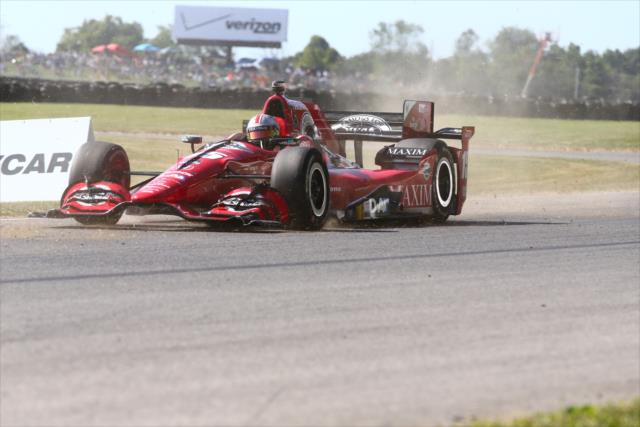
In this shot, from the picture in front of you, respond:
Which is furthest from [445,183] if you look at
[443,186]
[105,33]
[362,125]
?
[105,33]

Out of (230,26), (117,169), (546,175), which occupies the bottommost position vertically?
(546,175)

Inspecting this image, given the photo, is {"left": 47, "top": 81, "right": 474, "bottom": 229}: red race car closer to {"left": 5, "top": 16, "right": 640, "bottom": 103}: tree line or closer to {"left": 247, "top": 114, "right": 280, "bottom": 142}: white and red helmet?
{"left": 247, "top": 114, "right": 280, "bottom": 142}: white and red helmet

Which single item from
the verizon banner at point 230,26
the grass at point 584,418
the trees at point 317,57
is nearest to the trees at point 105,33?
the trees at point 317,57

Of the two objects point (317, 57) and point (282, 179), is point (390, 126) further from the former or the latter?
point (317, 57)

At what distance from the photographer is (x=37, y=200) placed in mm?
13766

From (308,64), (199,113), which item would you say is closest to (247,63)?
(199,113)

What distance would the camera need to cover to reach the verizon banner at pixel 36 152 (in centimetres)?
1395

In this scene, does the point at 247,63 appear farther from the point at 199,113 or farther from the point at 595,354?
the point at 595,354

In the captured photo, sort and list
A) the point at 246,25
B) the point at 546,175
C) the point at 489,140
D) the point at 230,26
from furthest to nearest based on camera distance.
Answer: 1. the point at 230,26
2. the point at 246,25
3. the point at 489,140
4. the point at 546,175

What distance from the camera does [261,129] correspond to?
11.1 metres

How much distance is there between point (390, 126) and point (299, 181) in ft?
11.2

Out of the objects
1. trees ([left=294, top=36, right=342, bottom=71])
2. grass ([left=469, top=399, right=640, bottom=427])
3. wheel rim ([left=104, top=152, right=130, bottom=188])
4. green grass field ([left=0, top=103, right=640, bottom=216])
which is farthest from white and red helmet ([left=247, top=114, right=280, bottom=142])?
trees ([left=294, top=36, right=342, bottom=71])

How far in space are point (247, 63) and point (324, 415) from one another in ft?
237

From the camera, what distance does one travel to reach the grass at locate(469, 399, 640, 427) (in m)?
3.64
